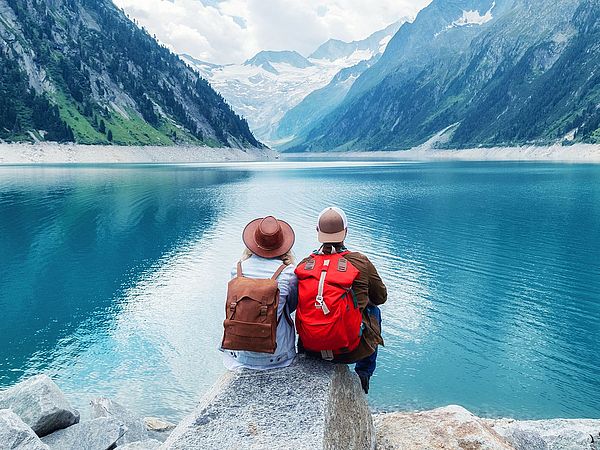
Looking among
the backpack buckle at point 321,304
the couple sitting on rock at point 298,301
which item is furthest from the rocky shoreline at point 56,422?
the backpack buckle at point 321,304

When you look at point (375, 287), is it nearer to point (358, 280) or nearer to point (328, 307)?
point (358, 280)

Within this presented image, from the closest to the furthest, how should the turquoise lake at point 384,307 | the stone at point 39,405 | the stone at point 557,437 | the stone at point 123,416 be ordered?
the stone at point 557,437 < the stone at point 39,405 < the stone at point 123,416 < the turquoise lake at point 384,307

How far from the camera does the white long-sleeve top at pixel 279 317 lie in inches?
297

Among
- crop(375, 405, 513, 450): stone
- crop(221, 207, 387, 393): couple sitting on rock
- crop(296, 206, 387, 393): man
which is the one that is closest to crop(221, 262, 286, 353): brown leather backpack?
crop(221, 207, 387, 393): couple sitting on rock

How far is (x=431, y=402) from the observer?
16688 millimetres

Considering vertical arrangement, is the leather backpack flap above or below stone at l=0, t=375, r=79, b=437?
above

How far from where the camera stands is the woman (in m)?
A: 7.55

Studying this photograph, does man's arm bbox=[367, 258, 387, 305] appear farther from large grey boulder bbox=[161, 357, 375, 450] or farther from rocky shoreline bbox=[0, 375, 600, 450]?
rocky shoreline bbox=[0, 375, 600, 450]

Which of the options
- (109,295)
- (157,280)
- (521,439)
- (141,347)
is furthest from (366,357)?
(157,280)

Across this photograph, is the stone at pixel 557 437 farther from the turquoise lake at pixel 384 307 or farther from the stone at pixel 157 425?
the stone at pixel 157 425

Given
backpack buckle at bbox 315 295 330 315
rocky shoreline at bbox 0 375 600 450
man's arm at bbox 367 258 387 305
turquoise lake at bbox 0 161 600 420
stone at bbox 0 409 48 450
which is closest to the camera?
backpack buckle at bbox 315 295 330 315

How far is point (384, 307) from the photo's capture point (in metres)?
26.1

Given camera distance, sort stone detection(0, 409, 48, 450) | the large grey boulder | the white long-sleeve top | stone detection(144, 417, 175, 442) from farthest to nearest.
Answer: stone detection(144, 417, 175, 442) < stone detection(0, 409, 48, 450) < the white long-sleeve top < the large grey boulder

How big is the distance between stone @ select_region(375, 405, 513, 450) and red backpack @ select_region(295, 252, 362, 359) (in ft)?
6.47
